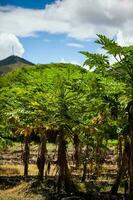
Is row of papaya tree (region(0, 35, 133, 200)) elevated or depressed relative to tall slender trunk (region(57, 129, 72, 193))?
elevated

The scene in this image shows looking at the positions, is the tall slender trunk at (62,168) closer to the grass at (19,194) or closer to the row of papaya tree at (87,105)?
the row of papaya tree at (87,105)

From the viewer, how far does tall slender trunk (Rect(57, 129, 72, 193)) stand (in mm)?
30859

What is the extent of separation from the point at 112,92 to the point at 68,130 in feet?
33.1

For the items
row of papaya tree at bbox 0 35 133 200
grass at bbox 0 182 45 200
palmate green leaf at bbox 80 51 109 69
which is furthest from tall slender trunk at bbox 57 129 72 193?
palmate green leaf at bbox 80 51 109 69

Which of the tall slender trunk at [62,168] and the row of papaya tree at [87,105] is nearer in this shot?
the row of papaya tree at [87,105]

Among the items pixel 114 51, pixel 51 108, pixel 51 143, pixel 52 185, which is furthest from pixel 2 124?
pixel 51 143

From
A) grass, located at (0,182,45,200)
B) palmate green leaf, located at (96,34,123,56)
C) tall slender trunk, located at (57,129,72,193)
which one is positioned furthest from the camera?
grass, located at (0,182,45,200)

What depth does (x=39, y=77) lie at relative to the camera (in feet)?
105

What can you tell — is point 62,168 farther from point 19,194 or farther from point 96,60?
point 96,60

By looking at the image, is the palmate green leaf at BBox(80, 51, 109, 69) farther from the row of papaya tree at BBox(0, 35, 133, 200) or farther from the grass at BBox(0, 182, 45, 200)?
the grass at BBox(0, 182, 45, 200)

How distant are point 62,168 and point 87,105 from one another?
5509 mm

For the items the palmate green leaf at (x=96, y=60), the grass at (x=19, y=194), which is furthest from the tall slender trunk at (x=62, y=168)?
the palmate green leaf at (x=96, y=60)

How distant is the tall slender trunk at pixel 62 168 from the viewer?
30.9 m

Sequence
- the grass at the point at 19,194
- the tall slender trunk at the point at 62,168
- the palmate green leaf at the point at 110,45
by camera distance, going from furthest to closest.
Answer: the grass at the point at 19,194, the tall slender trunk at the point at 62,168, the palmate green leaf at the point at 110,45
